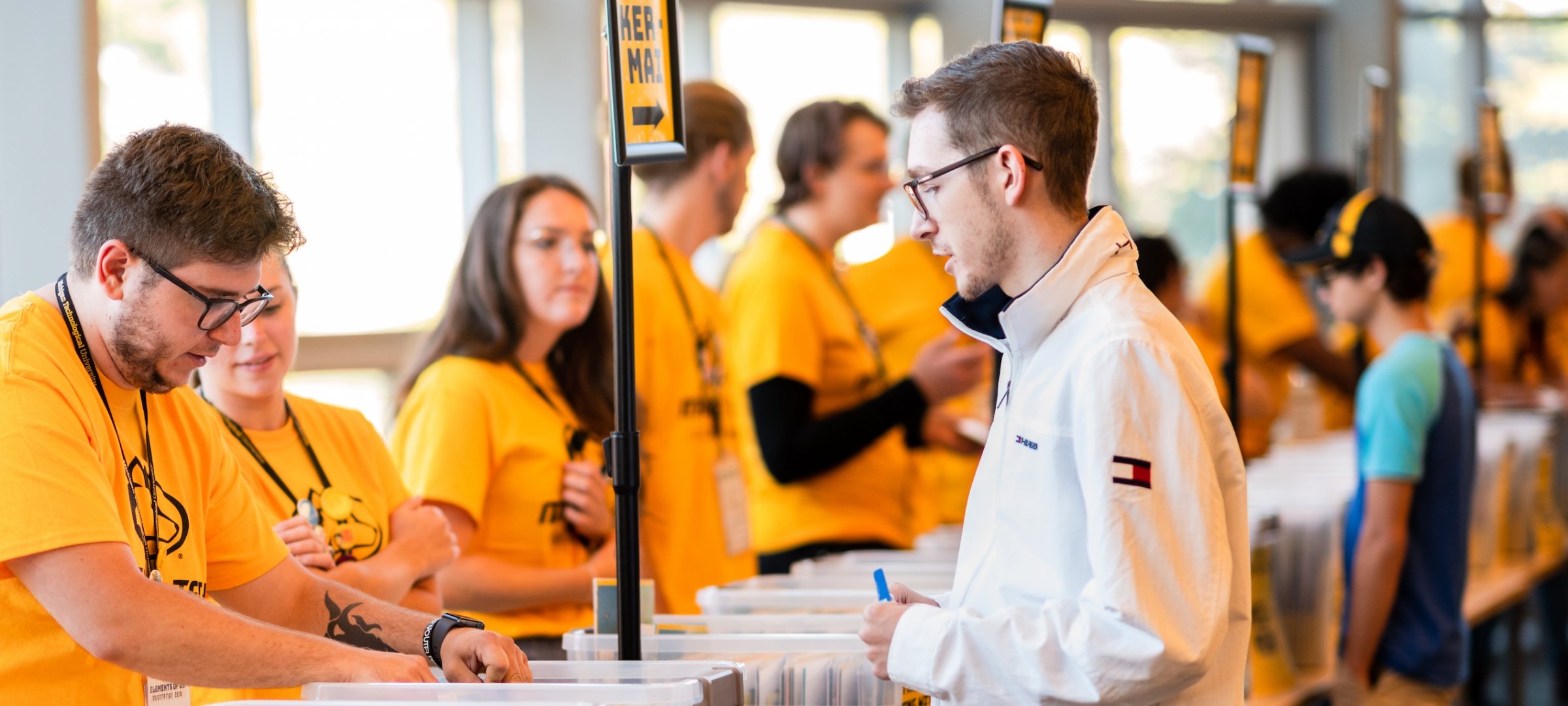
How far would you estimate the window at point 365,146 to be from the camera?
15.6 feet

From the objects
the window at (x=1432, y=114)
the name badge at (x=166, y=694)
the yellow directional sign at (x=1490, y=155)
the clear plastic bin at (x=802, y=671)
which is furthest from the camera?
the window at (x=1432, y=114)

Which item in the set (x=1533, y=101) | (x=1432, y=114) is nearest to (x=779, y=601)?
(x=1432, y=114)

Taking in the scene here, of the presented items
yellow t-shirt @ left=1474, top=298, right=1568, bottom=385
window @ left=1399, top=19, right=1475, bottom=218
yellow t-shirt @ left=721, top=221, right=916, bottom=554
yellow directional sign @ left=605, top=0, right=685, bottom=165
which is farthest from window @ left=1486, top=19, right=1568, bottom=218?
yellow directional sign @ left=605, top=0, right=685, bottom=165

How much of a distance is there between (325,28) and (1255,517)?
365 cm

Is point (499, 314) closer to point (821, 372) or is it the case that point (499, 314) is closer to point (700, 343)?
point (700, 343)

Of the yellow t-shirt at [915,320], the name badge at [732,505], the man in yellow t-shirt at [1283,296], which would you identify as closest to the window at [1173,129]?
the man in yellow t-shirt at [1283,296]

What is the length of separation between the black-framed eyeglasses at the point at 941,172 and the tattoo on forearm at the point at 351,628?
78cm

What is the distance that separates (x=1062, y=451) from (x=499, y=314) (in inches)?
51.9

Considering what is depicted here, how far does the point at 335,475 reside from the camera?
6.45 ft

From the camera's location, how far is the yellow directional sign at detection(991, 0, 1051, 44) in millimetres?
2369

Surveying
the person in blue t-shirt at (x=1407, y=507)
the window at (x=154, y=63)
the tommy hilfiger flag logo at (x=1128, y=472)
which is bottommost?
the person in blue t-shirt at (x=1407, y=507)

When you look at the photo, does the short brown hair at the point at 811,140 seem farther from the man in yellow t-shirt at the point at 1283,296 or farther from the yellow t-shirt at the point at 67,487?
the man in yellow t-shirt at the point at 1283,296

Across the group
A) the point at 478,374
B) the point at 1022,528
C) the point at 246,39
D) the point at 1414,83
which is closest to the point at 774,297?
the point at 478,374

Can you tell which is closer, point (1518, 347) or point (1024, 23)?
point (1024, 23)
